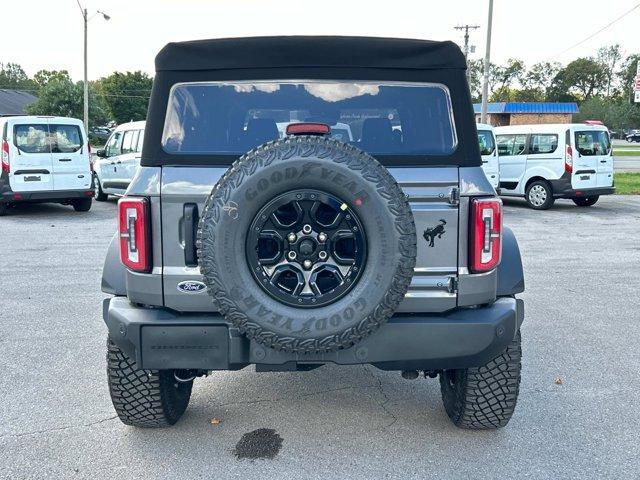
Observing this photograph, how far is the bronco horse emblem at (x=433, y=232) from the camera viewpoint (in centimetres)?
Result: 322

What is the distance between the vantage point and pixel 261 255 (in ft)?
9.85

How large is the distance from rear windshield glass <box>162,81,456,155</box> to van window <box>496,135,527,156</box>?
43.1 feet

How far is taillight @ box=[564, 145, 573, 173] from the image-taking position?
14977 mm

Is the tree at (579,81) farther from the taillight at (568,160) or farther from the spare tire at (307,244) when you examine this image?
the spare tire at (307,244)

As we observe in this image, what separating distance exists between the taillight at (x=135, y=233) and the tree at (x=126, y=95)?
7757 centimetres

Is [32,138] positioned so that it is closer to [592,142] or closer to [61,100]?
[592,142]

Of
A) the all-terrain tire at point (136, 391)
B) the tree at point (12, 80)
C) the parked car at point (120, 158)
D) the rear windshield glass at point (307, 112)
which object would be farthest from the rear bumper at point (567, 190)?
the tree at point (12, 80)

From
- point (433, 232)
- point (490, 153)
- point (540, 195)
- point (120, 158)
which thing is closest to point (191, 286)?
point (433, 232)

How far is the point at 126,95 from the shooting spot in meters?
80.4

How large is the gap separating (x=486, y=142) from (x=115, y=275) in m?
13.1

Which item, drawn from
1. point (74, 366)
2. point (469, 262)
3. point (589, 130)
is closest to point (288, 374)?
point (74, 366)

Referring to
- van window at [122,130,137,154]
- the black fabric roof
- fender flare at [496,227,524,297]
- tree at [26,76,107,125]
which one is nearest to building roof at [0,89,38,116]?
tree at [26,76,107,125]

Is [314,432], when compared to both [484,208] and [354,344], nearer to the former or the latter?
[354,344]

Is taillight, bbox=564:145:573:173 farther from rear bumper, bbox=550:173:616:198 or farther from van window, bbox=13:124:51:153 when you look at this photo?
van window, bbox=13:124:51:153
